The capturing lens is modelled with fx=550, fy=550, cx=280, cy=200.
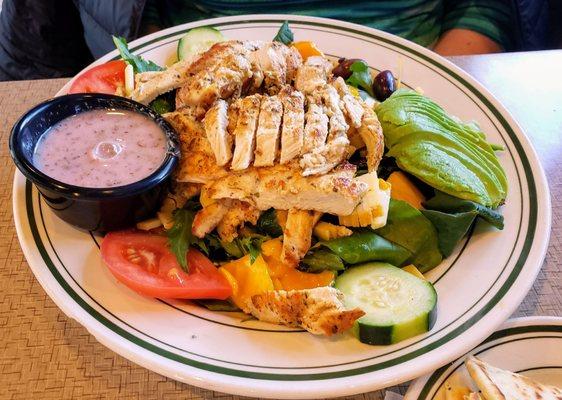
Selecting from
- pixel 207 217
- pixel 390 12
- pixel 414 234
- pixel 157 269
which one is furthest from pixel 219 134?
pixel 390 12

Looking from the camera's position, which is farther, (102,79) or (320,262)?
(102,79)

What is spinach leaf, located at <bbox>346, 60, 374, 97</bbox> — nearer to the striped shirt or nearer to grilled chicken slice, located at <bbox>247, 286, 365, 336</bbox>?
the striped shirt

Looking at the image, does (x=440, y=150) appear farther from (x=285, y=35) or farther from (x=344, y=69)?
(x=285, y=35)

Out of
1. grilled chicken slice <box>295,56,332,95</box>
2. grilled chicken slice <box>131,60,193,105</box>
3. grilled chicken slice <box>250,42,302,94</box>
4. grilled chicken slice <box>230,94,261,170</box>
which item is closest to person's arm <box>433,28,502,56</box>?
grilled chicken slice <box>295,56,332,95</box>

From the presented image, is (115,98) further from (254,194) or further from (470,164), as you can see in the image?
(470,164)

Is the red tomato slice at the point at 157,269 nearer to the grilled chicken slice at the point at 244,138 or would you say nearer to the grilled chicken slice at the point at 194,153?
the grilled chicken slice at the point at 194,153

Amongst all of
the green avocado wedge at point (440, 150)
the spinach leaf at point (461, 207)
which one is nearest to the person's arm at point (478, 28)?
the green avocado wedge at point (440, 150)
